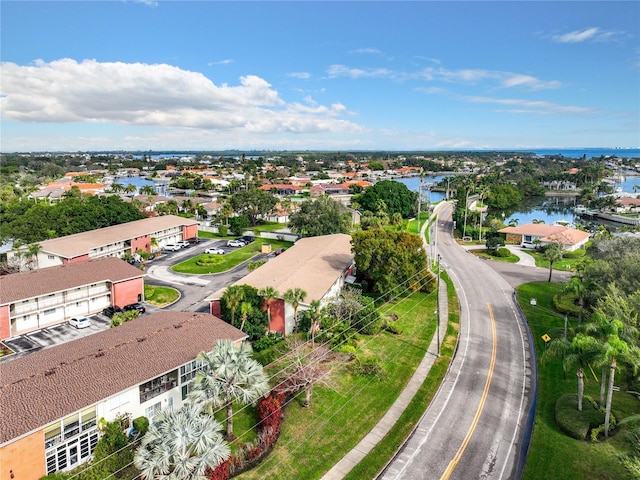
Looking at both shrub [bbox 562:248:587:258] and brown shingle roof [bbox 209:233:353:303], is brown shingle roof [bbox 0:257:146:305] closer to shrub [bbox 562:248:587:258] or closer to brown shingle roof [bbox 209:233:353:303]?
brown shingle roof [bbox 209:233:353:303]

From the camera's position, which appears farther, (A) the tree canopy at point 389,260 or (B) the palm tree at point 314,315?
(A) the tree canopy at point 389,260

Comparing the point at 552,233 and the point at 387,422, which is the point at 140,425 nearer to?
the point at 387,422

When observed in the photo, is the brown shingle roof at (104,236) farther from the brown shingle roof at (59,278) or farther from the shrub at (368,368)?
the shrub at (368,368)

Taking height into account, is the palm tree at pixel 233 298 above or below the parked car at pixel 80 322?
above

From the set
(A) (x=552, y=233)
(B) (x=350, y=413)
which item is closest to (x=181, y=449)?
(B) (x=350, y=413)

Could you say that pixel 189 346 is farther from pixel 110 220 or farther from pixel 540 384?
pixel 110 220

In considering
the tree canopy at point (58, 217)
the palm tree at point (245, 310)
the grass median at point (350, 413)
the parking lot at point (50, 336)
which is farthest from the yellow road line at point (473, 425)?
the tree canopy at point (58, 217)

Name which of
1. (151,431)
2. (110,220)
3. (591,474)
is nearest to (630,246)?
(591,474)
